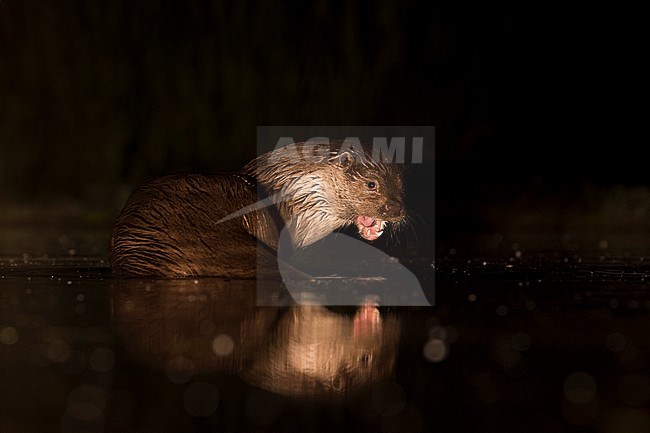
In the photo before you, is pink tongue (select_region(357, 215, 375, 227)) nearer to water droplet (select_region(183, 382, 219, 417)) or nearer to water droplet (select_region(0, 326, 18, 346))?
water droplet (select_region(0, 326, 18, 346))

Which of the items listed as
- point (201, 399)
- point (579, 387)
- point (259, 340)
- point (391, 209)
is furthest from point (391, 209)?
point (201, 399)

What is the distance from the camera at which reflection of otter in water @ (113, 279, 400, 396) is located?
3.53m

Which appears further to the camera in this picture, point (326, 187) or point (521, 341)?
point (326, 187)

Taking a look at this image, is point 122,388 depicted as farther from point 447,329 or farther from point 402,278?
point 402,278

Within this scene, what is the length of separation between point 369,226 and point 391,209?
0.80 ft

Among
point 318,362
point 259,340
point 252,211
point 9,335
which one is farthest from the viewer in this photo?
point 252,211

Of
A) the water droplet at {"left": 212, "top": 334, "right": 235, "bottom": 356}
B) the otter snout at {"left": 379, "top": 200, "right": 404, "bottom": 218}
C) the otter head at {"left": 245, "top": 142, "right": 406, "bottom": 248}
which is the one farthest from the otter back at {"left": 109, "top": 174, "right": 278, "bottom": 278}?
the water droplet at {"left": 212, "top": 334, "right": 235, "bottom": 356}

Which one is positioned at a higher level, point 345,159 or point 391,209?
point 345,159

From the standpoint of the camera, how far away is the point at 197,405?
10.1 ft

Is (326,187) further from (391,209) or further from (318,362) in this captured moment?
(318,362)

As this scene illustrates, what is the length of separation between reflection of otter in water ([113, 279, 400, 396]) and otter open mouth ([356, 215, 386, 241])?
5.61ft

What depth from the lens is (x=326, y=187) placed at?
23.9ft

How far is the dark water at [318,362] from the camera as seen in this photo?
9.76 feet

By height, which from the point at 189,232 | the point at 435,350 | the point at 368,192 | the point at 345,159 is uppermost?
the point at 345,159
